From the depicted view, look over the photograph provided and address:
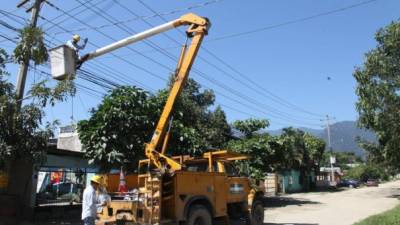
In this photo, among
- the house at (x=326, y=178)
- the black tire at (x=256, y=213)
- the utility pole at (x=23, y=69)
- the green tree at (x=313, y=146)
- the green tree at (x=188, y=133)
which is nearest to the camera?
the black tire at (x=256, y=213)

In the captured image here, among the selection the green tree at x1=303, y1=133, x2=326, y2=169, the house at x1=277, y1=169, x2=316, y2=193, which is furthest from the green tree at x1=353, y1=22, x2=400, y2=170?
the green tree at x1=303, y1=133, x2=326, y2=169

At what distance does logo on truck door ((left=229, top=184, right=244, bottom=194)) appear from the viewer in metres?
14.8

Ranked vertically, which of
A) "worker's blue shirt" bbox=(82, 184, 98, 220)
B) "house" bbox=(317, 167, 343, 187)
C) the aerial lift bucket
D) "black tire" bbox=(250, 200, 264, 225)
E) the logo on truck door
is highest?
the aerial lift bucket

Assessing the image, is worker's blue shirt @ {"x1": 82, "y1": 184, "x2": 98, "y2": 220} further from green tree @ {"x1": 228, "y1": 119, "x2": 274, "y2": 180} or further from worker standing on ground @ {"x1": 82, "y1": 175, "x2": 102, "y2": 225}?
green tree @ {"x1": 228, "y1": 119, "x2": 274, "y2": 180}

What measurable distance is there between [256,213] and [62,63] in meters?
8.19

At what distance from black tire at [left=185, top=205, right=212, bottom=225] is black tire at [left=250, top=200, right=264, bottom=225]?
9.89 ft

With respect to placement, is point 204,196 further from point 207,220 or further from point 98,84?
point 98,84

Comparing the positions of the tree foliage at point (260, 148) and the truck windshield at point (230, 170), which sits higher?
the tree foliage at point (260, 148)

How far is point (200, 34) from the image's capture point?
1454cm

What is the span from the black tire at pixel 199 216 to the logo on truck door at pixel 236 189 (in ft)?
5.46

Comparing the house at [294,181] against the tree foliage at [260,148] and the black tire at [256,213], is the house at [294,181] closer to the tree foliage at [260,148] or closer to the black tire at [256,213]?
the tree foliage at [260,148]

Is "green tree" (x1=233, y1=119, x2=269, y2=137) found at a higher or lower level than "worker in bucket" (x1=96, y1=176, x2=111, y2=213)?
higher

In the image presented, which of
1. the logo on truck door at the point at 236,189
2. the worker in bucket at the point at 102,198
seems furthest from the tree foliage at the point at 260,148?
the worker in bucket at the point at 102,198

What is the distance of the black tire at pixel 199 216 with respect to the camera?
41.4 feet
